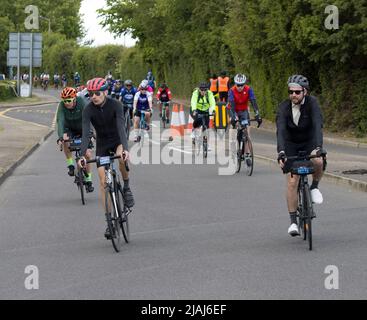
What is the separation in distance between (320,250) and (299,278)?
1.56 m

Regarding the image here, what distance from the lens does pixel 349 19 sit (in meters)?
28.7

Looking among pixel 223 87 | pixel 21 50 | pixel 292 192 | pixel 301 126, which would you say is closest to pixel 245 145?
pixel 292 192

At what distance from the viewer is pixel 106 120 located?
11070 mm

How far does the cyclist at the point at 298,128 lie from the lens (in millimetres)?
10336

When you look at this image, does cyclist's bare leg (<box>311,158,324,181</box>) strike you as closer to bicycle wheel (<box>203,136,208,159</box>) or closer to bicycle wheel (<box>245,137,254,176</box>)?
bicycle wheel (<box>245,137,254,176</box>)

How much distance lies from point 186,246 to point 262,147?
53.2ft

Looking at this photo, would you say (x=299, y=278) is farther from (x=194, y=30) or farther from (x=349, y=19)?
(x=194, y=30)

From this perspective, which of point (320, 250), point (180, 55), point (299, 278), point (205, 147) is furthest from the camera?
point (180, 55)

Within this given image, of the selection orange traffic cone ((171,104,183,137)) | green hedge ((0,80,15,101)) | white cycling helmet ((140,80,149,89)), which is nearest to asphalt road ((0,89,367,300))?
white cycling helmet ((140,80,149,89))

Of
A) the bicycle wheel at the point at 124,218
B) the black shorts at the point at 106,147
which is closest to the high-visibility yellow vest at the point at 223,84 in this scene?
the black shorts at the point at 106,147

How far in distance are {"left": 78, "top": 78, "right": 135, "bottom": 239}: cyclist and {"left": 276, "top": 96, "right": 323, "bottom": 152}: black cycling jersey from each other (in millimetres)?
1701

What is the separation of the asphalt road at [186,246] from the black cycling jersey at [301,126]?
109cm

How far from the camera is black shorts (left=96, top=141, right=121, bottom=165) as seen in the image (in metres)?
11.2
